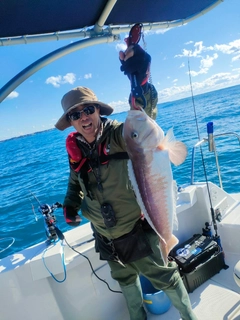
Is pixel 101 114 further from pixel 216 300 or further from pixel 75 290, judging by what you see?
pixel 216 300

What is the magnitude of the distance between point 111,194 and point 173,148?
2.54ft

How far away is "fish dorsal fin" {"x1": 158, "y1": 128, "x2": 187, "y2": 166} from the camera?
1.51 metres

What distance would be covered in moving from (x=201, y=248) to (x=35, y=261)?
6.87 ft

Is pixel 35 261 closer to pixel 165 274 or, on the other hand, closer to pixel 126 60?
pixel 165 274

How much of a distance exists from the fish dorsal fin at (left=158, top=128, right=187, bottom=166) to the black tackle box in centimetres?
202

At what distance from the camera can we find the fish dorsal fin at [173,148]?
1.51m

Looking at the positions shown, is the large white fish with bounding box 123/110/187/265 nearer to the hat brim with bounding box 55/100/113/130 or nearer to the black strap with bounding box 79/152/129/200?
the black strap with bounding box 79/152/129/200

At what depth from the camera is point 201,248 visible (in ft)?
10.5

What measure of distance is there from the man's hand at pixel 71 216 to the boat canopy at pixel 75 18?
1204 mm

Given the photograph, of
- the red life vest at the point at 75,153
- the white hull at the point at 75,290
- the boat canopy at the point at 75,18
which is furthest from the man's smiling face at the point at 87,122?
the white hull at the point at 75,290

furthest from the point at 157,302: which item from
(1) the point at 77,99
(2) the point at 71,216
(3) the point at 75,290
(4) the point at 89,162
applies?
(1) the point at 77,99

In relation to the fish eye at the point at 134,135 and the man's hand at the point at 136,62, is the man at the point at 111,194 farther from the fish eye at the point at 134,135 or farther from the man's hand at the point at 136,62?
the fish eye at the point at 134,135

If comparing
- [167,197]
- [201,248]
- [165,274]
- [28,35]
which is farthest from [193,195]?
[28,35]

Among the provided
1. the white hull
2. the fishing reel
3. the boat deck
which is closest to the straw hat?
the fishing reel
